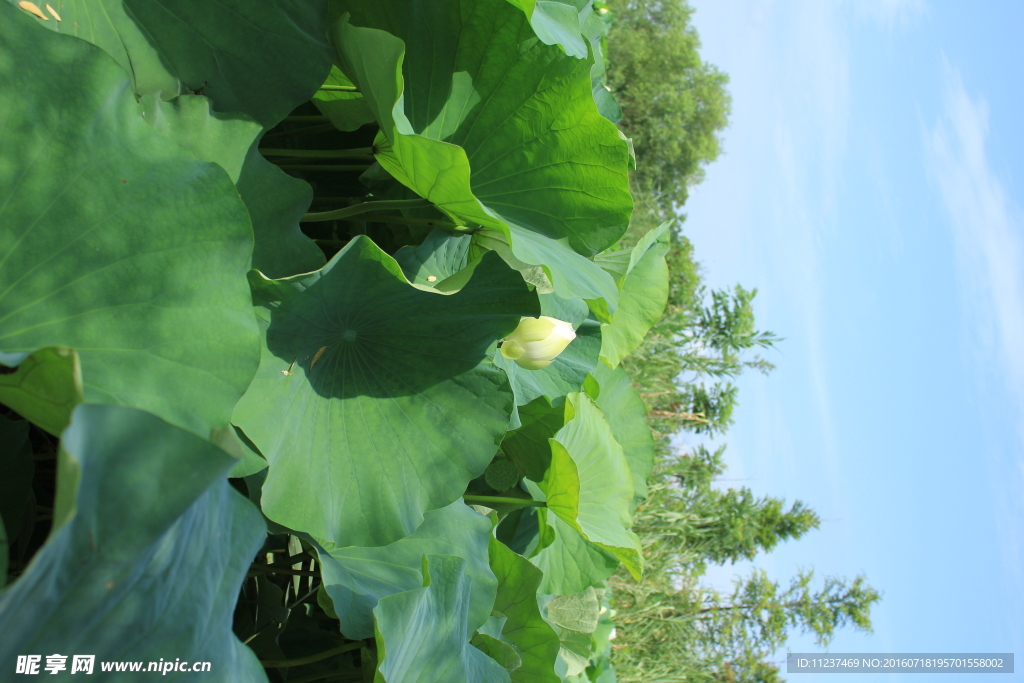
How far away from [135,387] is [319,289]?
0.28 m

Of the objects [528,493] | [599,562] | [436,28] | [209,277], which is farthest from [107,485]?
[599,562]

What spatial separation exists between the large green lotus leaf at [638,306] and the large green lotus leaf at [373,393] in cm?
90

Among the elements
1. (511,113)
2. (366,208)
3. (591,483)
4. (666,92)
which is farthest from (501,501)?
(666,92)

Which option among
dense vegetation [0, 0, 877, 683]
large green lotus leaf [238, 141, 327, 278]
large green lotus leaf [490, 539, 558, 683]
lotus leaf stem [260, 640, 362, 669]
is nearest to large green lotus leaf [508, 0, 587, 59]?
dense vegetation [0, 0, 877, 683]

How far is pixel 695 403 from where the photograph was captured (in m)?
5.75

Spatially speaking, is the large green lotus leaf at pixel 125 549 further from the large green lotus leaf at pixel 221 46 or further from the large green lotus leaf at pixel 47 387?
the large green lotus leaf at pixel 221 46

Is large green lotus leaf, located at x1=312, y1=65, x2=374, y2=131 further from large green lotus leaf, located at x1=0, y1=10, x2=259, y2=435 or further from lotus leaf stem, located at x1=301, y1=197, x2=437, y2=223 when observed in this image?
large green lotus leaf, located at x1=0, y1=10, x2=259, y2=435

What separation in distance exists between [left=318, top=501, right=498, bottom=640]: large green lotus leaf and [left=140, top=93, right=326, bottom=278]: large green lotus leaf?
446 mm

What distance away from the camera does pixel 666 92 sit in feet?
34.7

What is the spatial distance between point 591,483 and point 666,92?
33.5ft

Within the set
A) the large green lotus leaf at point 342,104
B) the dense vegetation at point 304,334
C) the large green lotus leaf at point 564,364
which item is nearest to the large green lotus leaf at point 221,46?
the dense vegetation at point 304,334


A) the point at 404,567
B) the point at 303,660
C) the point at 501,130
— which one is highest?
the point at 501,130

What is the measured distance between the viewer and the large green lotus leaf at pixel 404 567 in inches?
37.8

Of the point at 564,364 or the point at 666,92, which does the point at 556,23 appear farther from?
the point at 666,92
